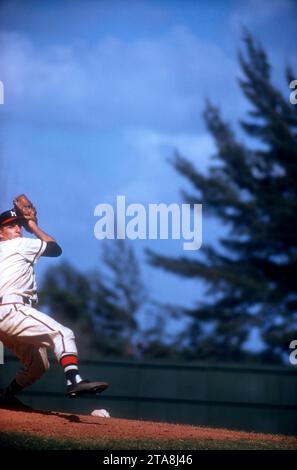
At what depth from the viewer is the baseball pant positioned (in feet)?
19.1

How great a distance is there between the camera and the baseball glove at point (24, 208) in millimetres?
6348

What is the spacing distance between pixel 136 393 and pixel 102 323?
1935cm

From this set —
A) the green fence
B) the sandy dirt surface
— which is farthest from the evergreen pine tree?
the sandy dirt surface

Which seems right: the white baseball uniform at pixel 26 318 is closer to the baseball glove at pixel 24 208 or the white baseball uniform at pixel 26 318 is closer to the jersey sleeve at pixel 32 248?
the jersey sleeve at pixel 32 248

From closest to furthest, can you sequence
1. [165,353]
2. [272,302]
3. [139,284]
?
[272,302] < [165,353] < [139,284]

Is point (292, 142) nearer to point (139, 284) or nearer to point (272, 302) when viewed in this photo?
point (272, 302)

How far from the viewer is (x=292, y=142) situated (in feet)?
65.0

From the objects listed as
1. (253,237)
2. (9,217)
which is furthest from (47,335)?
Result: (253,237)

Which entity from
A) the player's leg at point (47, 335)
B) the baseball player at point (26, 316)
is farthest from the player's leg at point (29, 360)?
the player's leg at point (47, 335)

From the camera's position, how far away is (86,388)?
5.49 meters

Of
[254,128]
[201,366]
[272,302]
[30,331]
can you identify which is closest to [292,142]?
[254,128]

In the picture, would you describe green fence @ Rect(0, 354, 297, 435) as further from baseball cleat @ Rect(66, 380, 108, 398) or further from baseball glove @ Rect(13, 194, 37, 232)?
baseball cleat @ Rect(66, 380, 108, 398)

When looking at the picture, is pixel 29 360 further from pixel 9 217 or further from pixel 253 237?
pixel 253 237
